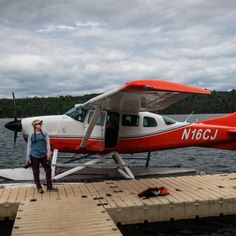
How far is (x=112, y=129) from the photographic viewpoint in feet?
38.3

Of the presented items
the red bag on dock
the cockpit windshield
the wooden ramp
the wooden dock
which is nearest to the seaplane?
the cockpit windshield

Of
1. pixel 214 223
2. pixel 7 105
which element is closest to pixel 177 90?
pixel 214 223

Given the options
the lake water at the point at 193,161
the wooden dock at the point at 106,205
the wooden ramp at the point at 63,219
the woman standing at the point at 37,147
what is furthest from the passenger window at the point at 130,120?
the lake water at the point at 193,161

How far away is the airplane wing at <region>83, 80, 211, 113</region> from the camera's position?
7.27 meters

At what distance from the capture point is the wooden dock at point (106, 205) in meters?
6.50

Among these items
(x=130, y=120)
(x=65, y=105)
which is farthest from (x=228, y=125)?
(x=65, y=105)

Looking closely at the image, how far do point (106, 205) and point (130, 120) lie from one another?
4.53 m

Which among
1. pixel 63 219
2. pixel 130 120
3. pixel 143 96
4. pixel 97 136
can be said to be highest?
pixel 143 96

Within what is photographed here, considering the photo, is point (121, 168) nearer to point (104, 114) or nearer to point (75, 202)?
point (104, 114)

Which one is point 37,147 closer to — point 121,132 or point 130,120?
point 121,132

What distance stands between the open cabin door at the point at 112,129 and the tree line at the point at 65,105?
5872 cm

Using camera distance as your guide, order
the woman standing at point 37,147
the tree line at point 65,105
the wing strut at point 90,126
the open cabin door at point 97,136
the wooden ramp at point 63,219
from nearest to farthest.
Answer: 1. the wooden ramp at point 63,219
2. the woman standing at point 37,147
3. the wing strut at point 90,126
4. the open cabin door at point 97,136
5. the tree line at point 65,105

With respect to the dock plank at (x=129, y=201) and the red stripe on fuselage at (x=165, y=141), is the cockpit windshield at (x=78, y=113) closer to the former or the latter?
the red stripe on fuselage at (x=165, y=141)

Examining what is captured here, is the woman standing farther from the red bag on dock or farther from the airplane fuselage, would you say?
the airplane fuselage
